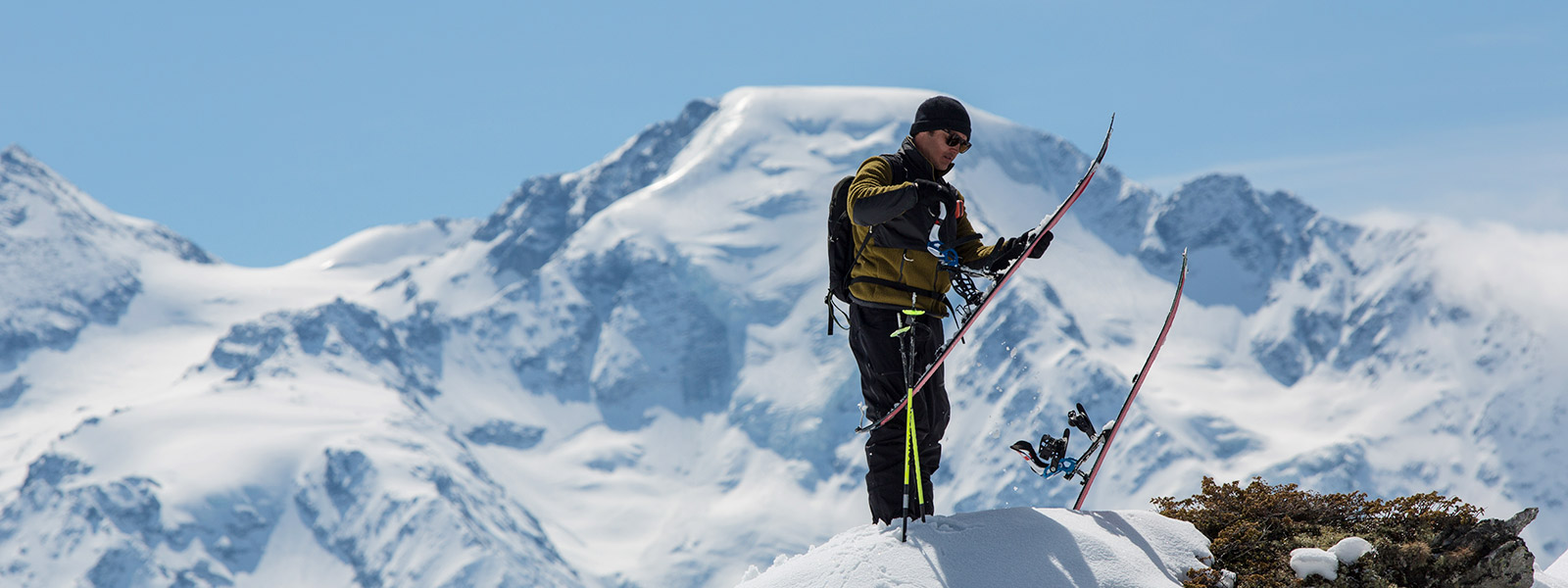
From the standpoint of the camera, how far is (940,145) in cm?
1134

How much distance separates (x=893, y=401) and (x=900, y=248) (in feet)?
4.26

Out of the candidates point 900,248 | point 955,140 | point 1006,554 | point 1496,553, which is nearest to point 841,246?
point 900,248

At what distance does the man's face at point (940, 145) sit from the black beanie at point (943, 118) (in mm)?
48

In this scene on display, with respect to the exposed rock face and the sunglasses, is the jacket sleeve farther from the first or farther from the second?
the exposed rock face

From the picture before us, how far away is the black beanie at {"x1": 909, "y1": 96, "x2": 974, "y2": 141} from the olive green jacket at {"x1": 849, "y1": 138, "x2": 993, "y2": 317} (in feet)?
0.65

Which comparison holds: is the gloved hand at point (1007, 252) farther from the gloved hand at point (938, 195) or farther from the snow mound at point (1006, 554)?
the snow mound at point (1006, 554)

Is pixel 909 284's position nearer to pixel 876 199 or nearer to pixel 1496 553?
pixel 876 199

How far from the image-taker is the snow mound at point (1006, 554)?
33.1ft

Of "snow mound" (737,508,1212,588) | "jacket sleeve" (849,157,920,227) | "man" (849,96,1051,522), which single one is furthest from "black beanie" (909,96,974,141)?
"snow mound" (737,508,1212,588)

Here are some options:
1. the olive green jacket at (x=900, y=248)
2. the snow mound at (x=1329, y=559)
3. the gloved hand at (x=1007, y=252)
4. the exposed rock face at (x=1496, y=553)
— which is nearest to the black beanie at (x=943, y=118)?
the olive green jacket at (x=900, y=248)

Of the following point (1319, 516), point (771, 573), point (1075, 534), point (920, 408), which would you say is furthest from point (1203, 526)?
point (771, 573)

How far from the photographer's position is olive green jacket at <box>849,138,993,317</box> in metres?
10.9

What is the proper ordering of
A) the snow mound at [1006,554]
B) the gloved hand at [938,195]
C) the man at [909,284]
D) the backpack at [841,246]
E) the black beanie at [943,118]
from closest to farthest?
the snow mound at [1006,554] → the gloved hand at [938,195] → the man at [909,284] → the black beanie at [943,118] → the backpack at [841,246]

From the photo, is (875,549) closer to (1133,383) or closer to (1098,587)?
(1098,587)
